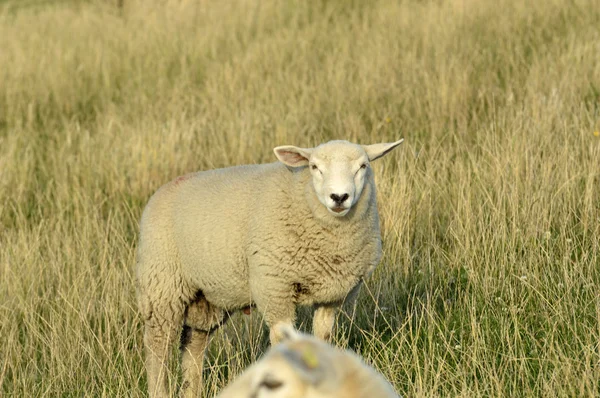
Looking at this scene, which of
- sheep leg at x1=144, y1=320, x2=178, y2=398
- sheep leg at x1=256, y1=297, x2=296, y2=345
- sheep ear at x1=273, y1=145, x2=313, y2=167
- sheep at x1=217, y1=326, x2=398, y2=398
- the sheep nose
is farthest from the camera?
sheep leg at x1=144, y1=320, x2=178, y2=398

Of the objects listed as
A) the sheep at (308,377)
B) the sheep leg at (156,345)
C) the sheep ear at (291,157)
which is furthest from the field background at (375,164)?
the sheep at (308,377)

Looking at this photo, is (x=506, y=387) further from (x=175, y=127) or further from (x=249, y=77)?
(x=249, y=77)

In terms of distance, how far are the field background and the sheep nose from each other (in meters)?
0.57

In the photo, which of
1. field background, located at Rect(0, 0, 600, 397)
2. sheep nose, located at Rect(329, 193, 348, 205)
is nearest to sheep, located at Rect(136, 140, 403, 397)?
sheep nose, located at Rect(329, 193, 348, 205)

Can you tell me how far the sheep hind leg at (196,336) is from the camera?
Answer: 143 inches

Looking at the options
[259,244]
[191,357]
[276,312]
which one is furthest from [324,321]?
[191,357]

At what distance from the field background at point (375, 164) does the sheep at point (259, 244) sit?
0.67ft

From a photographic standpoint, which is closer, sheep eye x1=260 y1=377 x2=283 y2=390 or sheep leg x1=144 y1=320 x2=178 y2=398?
sheep eye x1=260 y1=377 x2=283 y2=390

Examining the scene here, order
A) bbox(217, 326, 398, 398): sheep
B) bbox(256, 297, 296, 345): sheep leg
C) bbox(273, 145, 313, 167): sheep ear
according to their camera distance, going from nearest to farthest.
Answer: bbox(217, 326, 398, 398): sheep, bbox(256, 297, 296, 345): sheep leg, bbox(273, 145, 313, 167): sheep ear

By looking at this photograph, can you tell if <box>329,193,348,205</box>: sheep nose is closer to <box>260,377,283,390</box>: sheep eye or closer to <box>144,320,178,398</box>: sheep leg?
<box>144,320,178,398</box>: sheep leg

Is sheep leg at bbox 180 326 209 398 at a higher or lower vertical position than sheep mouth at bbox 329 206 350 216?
lower

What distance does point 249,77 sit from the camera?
722 centimetres

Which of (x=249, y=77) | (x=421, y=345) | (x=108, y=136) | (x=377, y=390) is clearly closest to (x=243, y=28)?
(x=249, y=77)

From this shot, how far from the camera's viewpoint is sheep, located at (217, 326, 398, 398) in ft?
4.22
